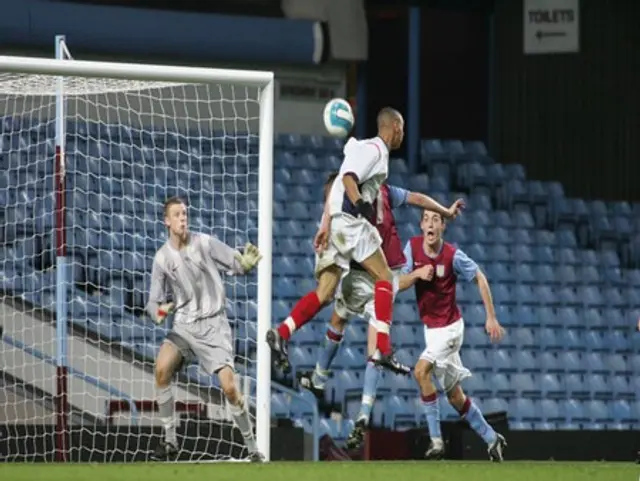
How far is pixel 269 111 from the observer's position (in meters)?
12.8

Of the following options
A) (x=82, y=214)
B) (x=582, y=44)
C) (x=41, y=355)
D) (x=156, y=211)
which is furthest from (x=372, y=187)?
(x=582, y=44)

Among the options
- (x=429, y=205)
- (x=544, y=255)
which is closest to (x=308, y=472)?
(x=429, y=205)

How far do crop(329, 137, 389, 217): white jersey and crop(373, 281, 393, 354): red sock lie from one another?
0.51m

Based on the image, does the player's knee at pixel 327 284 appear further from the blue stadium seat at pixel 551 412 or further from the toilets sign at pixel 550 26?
the toilets sign at pixel 550 26

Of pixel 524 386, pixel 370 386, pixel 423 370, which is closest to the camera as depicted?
pixel 370 386

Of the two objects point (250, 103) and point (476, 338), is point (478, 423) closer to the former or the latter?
point (476, 338)

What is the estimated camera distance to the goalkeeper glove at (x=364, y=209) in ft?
39.3

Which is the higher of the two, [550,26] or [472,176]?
[550,26]

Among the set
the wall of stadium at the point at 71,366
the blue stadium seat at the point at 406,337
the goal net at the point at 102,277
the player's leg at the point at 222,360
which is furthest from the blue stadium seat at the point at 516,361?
the player's leg at the point at 222,360

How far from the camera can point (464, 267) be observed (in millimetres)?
13164

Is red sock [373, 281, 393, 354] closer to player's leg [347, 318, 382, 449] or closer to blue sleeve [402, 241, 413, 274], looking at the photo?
player's leg [347, 318, 382, 449]

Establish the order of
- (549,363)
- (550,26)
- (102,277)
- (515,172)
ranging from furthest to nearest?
1. (550,26)
2. (515,172)
3. (549,363)
4. (102,277)

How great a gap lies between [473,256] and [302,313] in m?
8.68

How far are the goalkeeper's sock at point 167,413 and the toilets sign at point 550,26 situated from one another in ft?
39.5
